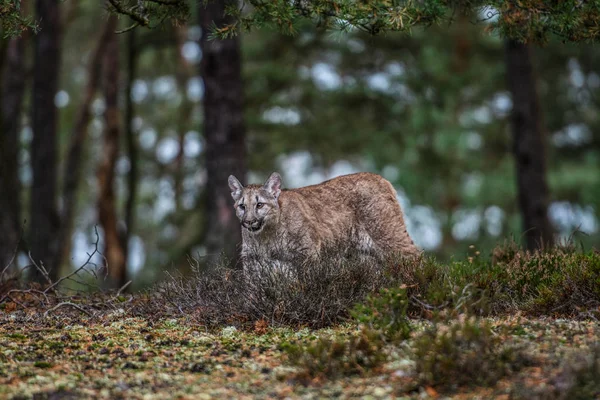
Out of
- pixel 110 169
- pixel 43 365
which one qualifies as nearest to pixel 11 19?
pixel 43 365

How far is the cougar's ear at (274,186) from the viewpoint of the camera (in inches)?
371

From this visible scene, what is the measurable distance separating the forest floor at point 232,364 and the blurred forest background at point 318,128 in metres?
5.97

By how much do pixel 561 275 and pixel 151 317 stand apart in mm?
4162

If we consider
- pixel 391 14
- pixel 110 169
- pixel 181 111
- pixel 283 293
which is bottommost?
pixel 283 293

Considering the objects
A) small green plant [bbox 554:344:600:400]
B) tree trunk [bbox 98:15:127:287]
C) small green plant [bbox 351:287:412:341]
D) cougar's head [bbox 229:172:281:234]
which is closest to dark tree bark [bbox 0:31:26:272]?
tree trunk [bbox 98:15:127:287]

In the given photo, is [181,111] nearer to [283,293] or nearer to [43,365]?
[283,293]

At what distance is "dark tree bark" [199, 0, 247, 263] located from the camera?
43.3ft

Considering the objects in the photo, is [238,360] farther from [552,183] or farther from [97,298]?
[552,183]

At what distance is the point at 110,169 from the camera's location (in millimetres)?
21578

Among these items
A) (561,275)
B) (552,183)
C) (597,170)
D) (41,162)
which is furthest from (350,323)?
(597,170)

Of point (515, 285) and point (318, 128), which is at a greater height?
point (318, 128)

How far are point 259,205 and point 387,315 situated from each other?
3.51 metres

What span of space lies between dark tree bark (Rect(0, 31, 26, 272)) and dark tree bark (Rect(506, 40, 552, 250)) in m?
10.7

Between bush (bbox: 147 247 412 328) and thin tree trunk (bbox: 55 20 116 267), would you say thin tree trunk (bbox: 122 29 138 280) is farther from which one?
bush (bbox: 147 247 412 328)
